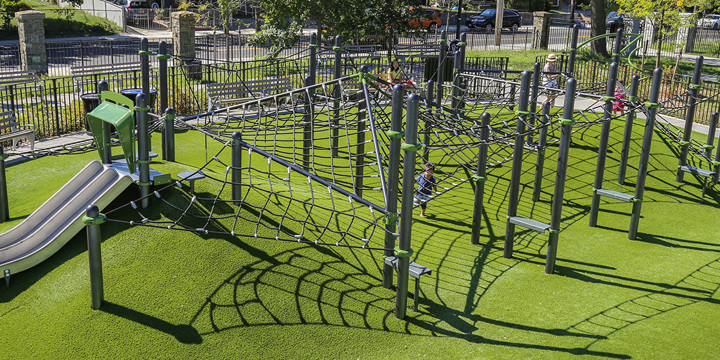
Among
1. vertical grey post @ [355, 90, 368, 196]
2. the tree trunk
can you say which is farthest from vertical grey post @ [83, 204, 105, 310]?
the tree trunk

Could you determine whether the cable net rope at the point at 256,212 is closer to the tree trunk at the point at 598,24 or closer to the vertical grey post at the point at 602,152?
the vertical grey post at the point at 602,152

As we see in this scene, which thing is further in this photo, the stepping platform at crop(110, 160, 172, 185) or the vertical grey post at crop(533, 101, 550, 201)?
the vertical grey post at crop(533, 101, 550, 201)

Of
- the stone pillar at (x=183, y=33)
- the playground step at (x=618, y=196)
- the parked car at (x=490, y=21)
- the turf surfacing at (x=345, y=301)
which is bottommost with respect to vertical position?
the turf surfacing at (x=345, y=301)

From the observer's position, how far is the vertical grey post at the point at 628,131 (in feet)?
32.3

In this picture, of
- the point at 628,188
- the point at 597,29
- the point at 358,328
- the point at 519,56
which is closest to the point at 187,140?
the point at 358,328

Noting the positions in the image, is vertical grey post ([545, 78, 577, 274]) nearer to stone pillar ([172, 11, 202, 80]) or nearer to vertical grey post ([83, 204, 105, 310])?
vertical grey post ([83, 204, 105, 310])

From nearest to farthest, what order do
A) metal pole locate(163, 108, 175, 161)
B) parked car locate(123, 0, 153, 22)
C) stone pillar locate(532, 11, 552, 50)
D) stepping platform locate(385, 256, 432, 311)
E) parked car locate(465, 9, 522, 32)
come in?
stepping platform locate(385, 256, 432, 311)
metal pole locate(163, 108, 175, 161)
stone pillar locate(532, 11, 552, 50)
parked car locate(123, 0, 153, 22)
parked car locate(465, 9, 522, 32)

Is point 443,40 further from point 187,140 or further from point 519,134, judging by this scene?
point 519,134

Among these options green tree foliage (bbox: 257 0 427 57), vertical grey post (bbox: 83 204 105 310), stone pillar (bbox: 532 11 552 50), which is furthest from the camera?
stone pillar (bbox: 532 11 552 50)

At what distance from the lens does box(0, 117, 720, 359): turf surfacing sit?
6.11 meters

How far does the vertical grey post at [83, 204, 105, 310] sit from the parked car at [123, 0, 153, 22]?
3098cm

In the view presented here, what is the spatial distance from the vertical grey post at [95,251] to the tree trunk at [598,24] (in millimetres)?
22695

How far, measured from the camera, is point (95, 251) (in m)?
6.04

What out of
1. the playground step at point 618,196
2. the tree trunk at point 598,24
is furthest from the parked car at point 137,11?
the playground step at point 618,196
